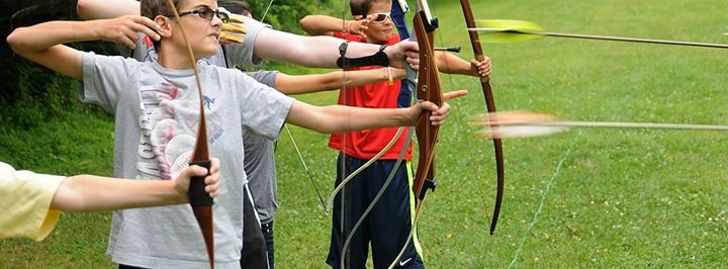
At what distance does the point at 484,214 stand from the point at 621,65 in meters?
5.01

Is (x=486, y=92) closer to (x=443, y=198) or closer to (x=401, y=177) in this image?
(x=401, y=177)

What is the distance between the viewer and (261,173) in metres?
3.45

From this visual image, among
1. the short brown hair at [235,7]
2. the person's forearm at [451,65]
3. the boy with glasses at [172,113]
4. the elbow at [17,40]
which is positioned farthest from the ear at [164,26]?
the person's forearm at [451,65]

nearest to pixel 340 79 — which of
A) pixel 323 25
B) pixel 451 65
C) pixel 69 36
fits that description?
pixel 451 65

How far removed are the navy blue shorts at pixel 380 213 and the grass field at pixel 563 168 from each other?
66cm

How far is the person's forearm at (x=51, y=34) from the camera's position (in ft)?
8.00

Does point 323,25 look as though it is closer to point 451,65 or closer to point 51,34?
point 451,65

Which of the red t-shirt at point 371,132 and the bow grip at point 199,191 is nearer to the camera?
the bow grip at point 199,191

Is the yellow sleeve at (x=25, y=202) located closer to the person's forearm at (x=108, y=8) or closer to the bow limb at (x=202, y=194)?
the bow limb at (x=202, y=194)

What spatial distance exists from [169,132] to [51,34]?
1.16 ft

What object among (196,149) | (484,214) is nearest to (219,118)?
(196,149)

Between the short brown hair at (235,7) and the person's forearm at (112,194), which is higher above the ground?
the person's forearm at (112,194)

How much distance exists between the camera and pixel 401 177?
3896 millimetres

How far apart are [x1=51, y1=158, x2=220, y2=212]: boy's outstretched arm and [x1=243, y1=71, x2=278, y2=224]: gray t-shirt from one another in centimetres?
149
